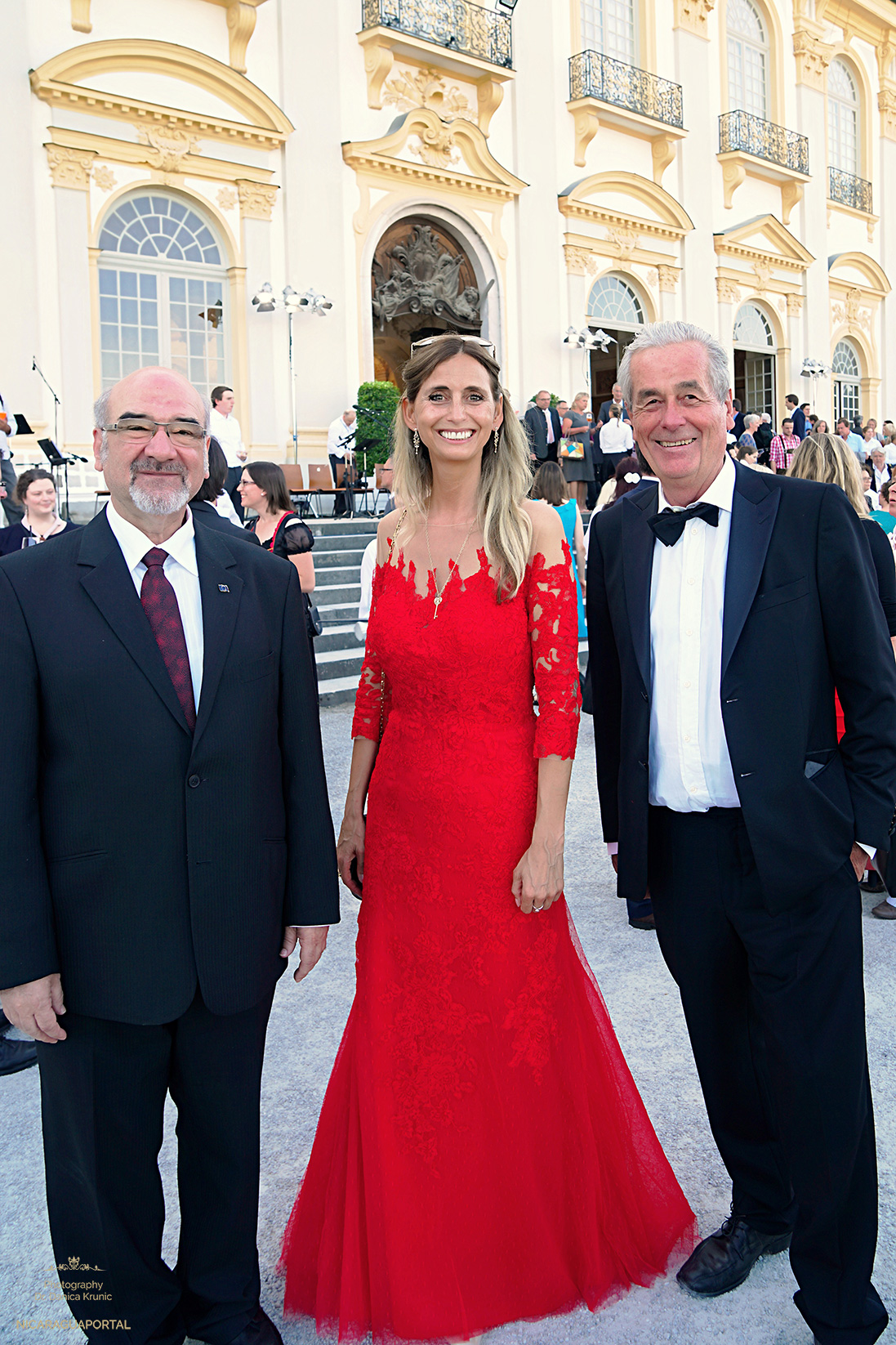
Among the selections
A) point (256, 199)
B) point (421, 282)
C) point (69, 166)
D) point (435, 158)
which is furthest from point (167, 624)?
point (435, 158)

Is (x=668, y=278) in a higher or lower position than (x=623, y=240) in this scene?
lower

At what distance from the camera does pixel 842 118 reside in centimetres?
2456

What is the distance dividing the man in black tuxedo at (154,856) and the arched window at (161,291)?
11.4m

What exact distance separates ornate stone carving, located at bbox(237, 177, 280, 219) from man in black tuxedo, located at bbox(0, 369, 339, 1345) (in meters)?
12.7

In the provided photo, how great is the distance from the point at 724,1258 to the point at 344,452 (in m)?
12.5

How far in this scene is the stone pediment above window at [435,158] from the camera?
14617 millimetres

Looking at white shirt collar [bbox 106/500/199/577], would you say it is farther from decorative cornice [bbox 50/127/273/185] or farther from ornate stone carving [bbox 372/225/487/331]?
ornate stone carving [bbox 372/225/487/331]

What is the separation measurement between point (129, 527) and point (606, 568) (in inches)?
41.6

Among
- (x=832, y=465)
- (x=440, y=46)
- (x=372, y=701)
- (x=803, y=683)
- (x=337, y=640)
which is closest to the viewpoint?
(x=803, y=683)

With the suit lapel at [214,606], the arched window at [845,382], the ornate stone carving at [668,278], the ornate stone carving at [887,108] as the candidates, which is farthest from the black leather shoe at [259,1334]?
the ornate stone carving at [887,108]

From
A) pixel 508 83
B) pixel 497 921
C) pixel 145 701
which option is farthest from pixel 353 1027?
pixel 508 83

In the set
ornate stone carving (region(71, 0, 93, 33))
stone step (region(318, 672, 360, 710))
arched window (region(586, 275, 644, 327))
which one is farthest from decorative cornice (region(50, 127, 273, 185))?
stone step (region(318, 672, 360, 710))

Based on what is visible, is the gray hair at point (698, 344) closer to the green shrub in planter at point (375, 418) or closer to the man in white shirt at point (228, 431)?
the man in white shirt at point (228, 431)

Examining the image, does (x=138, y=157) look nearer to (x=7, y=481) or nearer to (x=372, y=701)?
(x=7, y=481)
